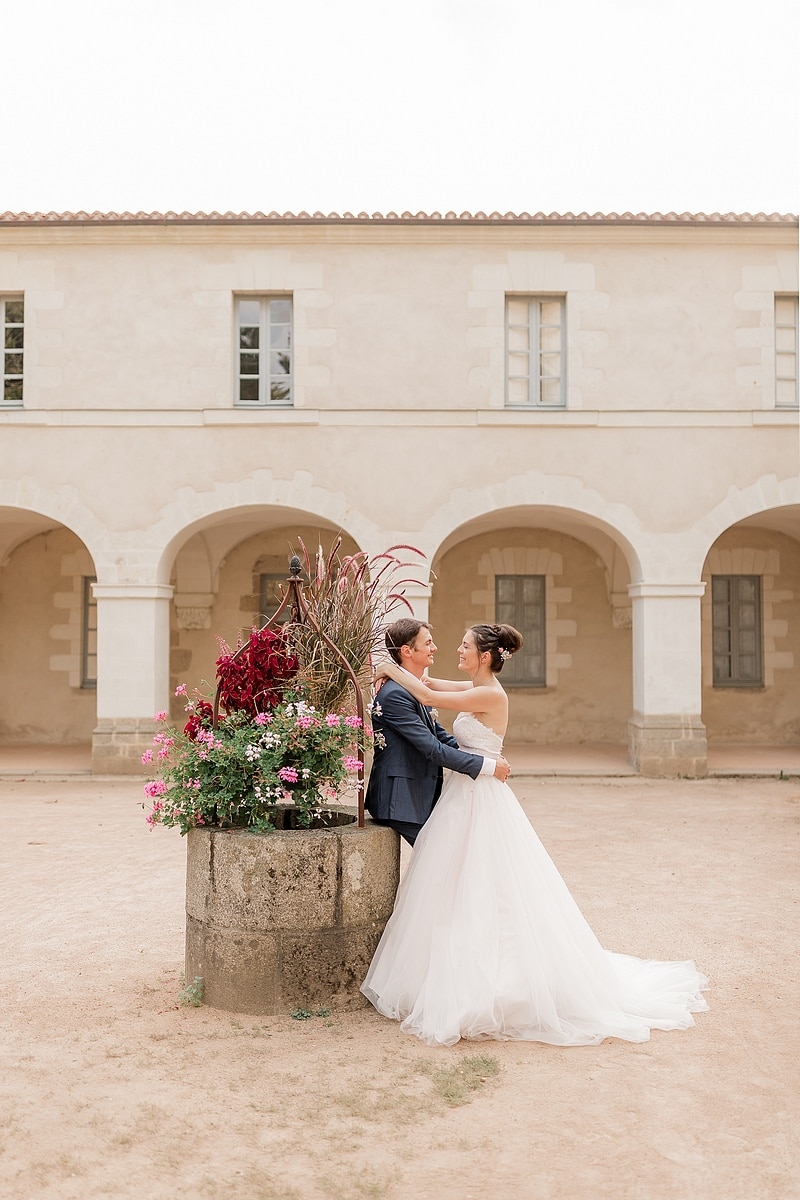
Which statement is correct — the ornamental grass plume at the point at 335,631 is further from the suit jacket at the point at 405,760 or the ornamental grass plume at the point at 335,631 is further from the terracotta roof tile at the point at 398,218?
the terracotta roof tile at the point at 398,218

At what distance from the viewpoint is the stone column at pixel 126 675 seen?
10.8m

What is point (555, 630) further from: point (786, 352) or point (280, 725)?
point (280, 725)

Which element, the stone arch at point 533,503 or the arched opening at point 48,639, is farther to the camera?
the arched opening at point 48,639

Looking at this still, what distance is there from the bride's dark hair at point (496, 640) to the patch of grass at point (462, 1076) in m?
1.58

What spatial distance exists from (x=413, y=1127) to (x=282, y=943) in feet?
3.49

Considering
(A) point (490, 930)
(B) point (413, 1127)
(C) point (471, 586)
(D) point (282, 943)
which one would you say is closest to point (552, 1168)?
(B) point (413, 1127)

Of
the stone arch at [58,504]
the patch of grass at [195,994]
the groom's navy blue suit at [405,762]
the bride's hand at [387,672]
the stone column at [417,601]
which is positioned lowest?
the patch of grass at [195,994]

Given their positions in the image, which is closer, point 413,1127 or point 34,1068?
point 413,1127

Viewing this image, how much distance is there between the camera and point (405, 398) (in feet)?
36.3

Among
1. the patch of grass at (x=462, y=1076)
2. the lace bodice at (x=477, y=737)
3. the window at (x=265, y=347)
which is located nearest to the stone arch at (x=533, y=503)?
the window at (x=265, y=347)

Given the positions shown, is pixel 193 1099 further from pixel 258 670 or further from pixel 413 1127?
pixel 258 670

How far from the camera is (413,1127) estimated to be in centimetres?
309

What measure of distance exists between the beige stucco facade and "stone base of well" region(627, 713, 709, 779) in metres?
0.03

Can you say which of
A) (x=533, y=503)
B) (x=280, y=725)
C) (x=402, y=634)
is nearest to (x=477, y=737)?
(x=402, y=634)
